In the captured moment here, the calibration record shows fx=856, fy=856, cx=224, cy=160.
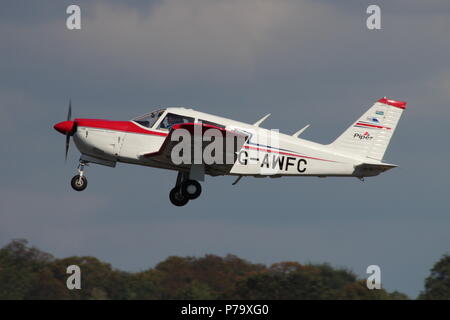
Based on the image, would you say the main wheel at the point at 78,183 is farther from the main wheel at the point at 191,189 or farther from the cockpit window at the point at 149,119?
the main wheel at the point at 191,189

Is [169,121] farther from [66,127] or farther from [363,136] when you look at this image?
[363,136]

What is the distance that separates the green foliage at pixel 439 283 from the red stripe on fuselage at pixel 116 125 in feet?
55.2

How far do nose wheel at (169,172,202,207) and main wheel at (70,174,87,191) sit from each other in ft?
7.92

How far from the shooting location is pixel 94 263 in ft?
123

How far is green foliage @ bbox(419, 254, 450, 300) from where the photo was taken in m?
34.9

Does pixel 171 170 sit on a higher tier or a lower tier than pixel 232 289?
higher

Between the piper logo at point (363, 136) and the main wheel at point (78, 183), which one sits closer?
the main wheel at point (78, 183)

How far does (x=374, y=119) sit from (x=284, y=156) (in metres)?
3.08

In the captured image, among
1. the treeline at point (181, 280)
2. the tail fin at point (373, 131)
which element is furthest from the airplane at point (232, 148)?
the treeline at point (181, 280)

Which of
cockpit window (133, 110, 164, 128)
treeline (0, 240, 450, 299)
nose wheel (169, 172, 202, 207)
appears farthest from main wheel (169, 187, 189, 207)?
treeline (0, 240, 450, 299)

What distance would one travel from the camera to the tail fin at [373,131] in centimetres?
2394
